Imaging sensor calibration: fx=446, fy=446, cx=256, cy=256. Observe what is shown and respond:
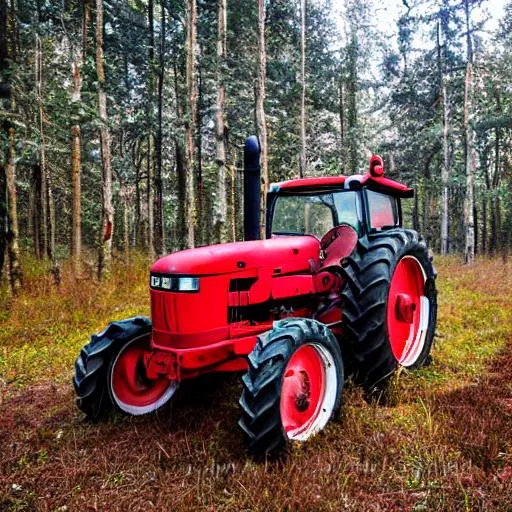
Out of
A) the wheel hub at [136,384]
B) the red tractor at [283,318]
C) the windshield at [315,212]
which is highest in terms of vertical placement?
the windshield at [315,212]

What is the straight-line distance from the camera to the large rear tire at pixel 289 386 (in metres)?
2.58

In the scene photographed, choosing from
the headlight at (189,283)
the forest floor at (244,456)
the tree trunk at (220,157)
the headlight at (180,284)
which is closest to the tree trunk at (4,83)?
the forest floor at (244,456)

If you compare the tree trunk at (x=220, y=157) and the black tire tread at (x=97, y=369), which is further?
the tree trunk at (x=220, y=157)

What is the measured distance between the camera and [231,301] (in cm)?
326

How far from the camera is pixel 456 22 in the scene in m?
15.4

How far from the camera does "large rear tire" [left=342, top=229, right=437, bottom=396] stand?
135 inches

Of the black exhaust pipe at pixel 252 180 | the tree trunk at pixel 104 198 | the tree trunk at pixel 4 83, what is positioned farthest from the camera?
the tree trunk at pixel 104 198

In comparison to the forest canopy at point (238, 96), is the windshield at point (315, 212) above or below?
below

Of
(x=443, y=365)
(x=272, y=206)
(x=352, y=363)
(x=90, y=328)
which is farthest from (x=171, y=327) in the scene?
(x=90, y=328)

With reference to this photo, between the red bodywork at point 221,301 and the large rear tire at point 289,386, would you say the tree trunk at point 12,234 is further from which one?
the large rear tire at point 289,386

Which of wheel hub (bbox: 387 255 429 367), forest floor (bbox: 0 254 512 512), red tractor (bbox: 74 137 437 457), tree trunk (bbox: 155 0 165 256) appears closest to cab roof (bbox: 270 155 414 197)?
red tractor (bbox: 74 137 437 457)

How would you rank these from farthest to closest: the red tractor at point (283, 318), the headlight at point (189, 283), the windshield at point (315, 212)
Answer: the windshield at point (315, 212)
the headlight at point (189, 283)
the red tractor at point (283, 318)

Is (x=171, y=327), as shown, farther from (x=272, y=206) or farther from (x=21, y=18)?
(x=21, y=18)

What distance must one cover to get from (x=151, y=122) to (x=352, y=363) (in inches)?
480
